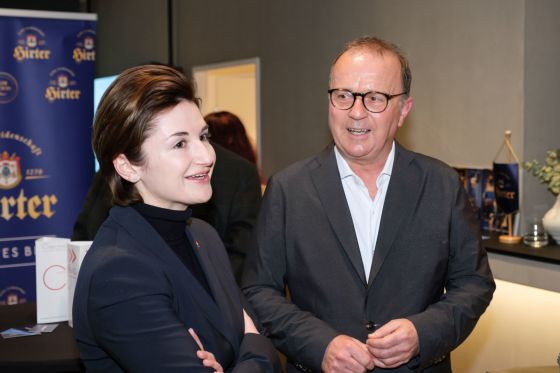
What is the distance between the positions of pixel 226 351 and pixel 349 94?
2.77 ft

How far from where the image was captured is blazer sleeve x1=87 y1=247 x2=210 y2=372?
144cm

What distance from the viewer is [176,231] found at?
170 centimetres

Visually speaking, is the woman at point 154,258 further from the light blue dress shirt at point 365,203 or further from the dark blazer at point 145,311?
the light blue dress shirt at point 365,203

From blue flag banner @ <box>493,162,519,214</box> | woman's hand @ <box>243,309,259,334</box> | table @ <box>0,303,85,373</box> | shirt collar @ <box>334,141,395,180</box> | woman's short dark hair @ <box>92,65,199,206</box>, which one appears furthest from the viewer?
blue flag banner @ <box>493,162,519,214</box>

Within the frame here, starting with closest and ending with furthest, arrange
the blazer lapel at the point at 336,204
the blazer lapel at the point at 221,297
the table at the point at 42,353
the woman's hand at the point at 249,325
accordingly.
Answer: the blazer lapel at the point at 221,297, the woman's hand at the point at 249,325, the blazer lapel at the point at 336,204, the table at the point at 42,353

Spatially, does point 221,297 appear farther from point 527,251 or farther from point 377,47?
point 527,251

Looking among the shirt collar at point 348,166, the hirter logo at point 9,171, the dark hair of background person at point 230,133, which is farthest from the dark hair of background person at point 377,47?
the hirter logo at point 9,171

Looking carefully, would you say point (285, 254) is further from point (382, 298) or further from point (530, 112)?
point (530, 112)

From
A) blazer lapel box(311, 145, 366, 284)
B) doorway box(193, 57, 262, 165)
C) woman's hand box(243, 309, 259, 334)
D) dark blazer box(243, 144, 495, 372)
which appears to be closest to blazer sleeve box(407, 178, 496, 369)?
dark blazer box(243, 144, 495, 372)

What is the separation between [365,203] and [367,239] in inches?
4.4

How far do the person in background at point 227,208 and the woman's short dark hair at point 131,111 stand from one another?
1467 millimetres

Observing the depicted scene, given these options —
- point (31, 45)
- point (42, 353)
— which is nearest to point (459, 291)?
point (42, 353)

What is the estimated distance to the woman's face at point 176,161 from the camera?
1.57m

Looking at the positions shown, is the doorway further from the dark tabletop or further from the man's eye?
the man's eye
